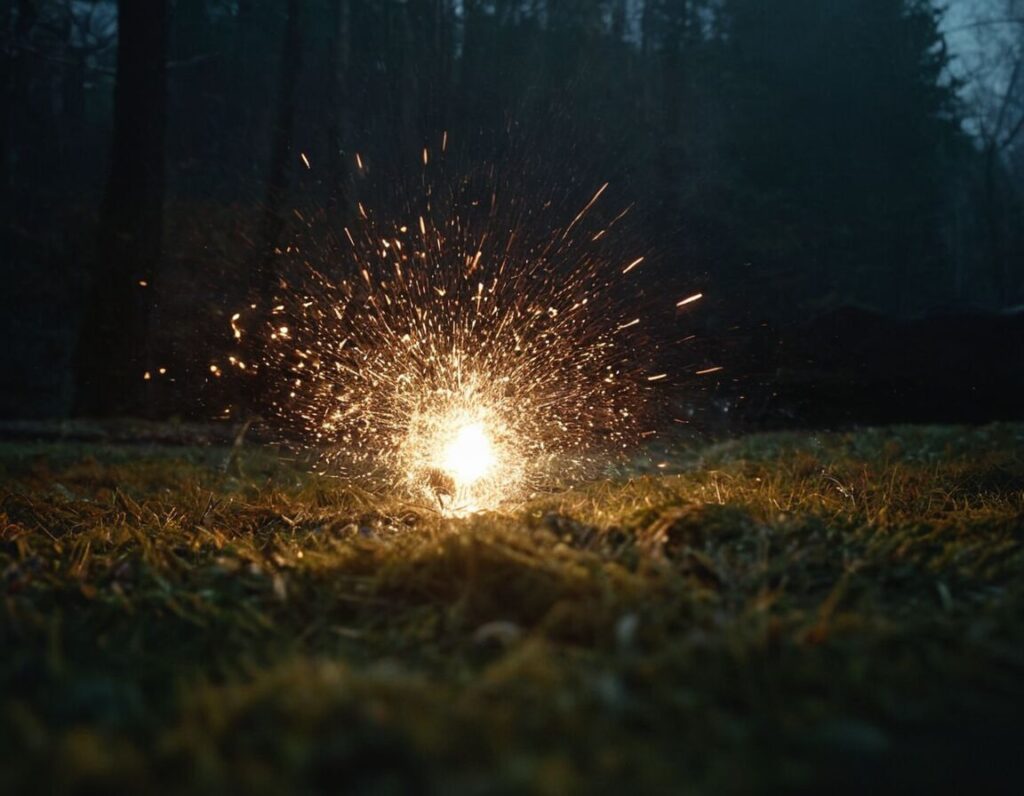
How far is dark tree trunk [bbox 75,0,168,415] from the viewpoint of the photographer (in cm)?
1161

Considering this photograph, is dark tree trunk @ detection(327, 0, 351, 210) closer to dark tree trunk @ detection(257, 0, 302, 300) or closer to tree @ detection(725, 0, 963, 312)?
dark tree trunk @ detection(257, 0, 302, 300)

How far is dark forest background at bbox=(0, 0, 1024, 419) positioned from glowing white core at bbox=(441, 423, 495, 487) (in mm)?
9289

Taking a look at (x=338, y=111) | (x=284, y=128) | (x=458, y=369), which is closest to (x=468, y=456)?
(x=458, y=369)

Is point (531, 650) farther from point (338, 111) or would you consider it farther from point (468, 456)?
point (338, 111)

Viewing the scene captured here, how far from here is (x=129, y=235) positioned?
11.9 meters

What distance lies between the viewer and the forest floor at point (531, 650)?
5.43ft

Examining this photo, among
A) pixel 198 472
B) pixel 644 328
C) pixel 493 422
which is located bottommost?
pixel 198 472

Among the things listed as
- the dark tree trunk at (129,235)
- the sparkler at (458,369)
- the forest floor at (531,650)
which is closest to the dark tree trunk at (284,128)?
the sparkler at (458,369)

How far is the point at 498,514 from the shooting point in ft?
13.6

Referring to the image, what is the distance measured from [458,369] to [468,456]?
892 mm

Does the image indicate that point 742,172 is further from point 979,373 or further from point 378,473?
point 378,473

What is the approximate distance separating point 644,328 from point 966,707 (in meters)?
15.2

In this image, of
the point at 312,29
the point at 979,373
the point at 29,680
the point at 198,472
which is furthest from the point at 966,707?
the point at 312,29

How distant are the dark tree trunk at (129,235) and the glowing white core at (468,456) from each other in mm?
6775
